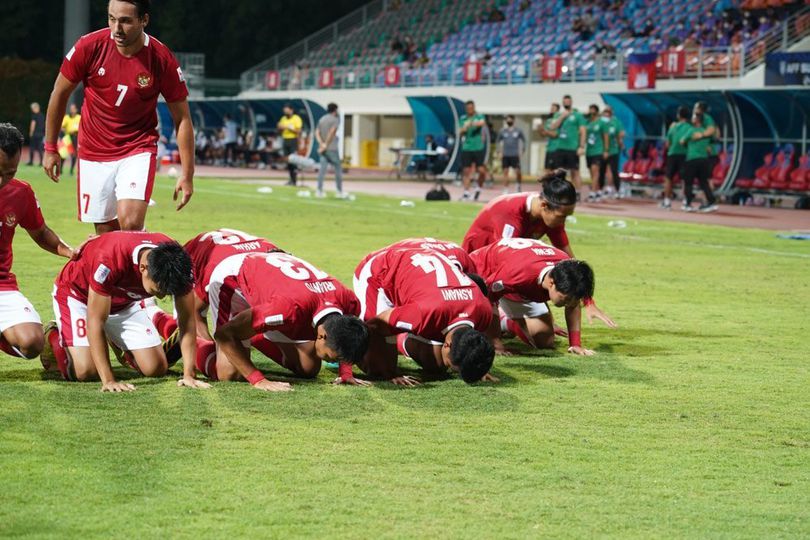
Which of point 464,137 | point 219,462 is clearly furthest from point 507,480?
point 464,137

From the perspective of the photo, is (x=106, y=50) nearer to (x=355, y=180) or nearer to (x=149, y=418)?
(x=149, y=418)

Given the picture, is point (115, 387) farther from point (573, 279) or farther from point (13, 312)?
point (573, 279)

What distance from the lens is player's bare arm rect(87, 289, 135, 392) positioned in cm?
646

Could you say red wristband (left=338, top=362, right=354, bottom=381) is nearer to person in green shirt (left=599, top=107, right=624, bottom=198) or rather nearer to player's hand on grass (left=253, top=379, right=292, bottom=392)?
player's hand on grass (left=253, top=379, right=292, bottom=392)

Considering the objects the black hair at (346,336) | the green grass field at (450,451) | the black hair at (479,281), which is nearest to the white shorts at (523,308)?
the green grass field at (450,451)

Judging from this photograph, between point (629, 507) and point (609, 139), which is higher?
point (609, 139)

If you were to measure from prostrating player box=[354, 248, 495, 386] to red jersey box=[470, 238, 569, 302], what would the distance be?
547 mm

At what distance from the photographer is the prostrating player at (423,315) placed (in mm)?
6547

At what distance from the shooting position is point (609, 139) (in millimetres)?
26156

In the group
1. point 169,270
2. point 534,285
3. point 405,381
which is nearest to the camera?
point 169,270

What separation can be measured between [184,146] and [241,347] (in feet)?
6.55

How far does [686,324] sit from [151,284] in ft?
17.1

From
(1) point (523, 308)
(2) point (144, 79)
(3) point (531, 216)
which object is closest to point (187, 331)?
(2) point (144, 79)

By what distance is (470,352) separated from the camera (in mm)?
6434
